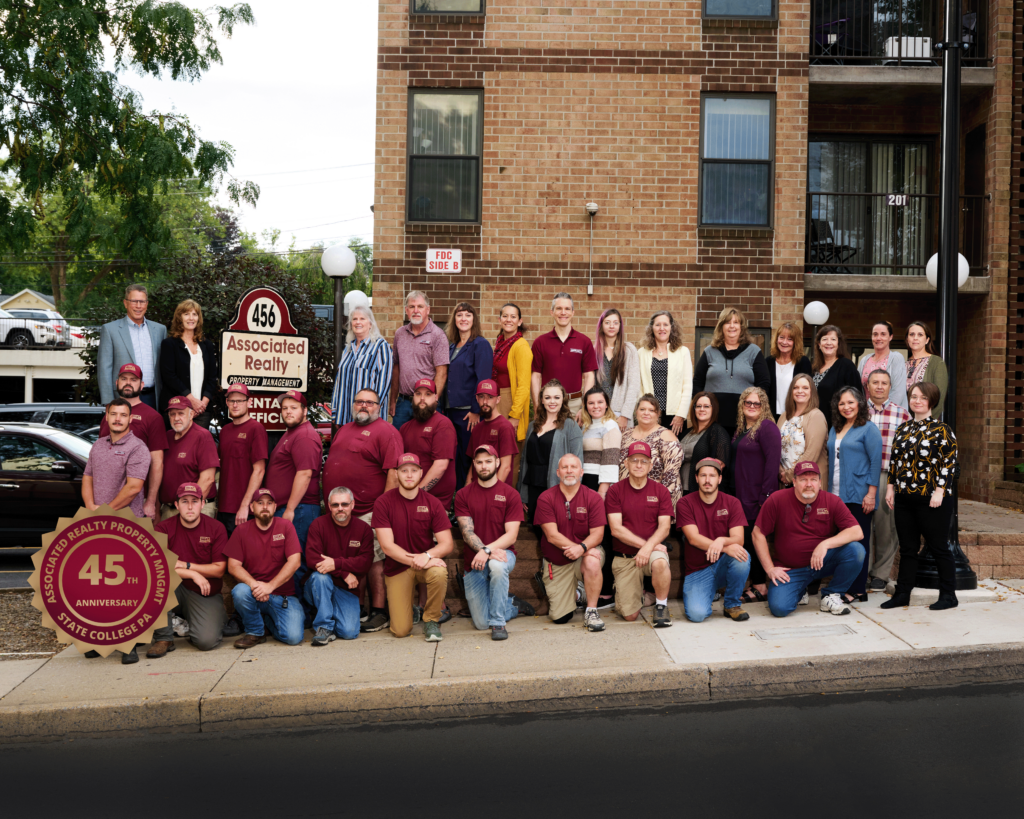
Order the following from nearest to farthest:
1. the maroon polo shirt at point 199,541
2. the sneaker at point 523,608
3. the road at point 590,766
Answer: the road at point 590,766
the maroon polo shirt at point 199,541
the sneaker at point 523,608

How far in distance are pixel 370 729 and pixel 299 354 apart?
13.2 feet

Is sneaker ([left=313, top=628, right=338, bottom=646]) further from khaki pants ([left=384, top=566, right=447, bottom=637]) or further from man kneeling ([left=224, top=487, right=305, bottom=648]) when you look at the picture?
khaki pants ([left=384, top=566, right=447, bottom=637])

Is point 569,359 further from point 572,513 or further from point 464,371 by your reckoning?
point 572,513

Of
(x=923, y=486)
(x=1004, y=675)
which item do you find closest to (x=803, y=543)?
(x=923, y=486)

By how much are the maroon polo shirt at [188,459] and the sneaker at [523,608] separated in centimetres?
284

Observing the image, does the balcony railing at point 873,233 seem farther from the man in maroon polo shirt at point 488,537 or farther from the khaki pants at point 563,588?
the man in maroon polo shirt at point 488,537

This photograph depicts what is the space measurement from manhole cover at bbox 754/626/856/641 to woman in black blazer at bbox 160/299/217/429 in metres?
5.20

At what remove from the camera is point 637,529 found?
7.88m

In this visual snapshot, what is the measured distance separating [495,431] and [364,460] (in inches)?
45.4

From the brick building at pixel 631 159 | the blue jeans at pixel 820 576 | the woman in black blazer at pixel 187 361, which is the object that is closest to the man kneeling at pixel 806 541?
the blue jeans at pixel 820 576

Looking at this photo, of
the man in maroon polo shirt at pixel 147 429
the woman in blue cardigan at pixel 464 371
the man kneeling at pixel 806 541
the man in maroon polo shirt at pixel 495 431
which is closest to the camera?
the man kneeling at pixel 806 541

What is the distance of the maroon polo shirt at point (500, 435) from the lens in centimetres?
811

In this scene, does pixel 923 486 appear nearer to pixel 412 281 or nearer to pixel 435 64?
pixel 412 281

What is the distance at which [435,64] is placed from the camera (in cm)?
1366
